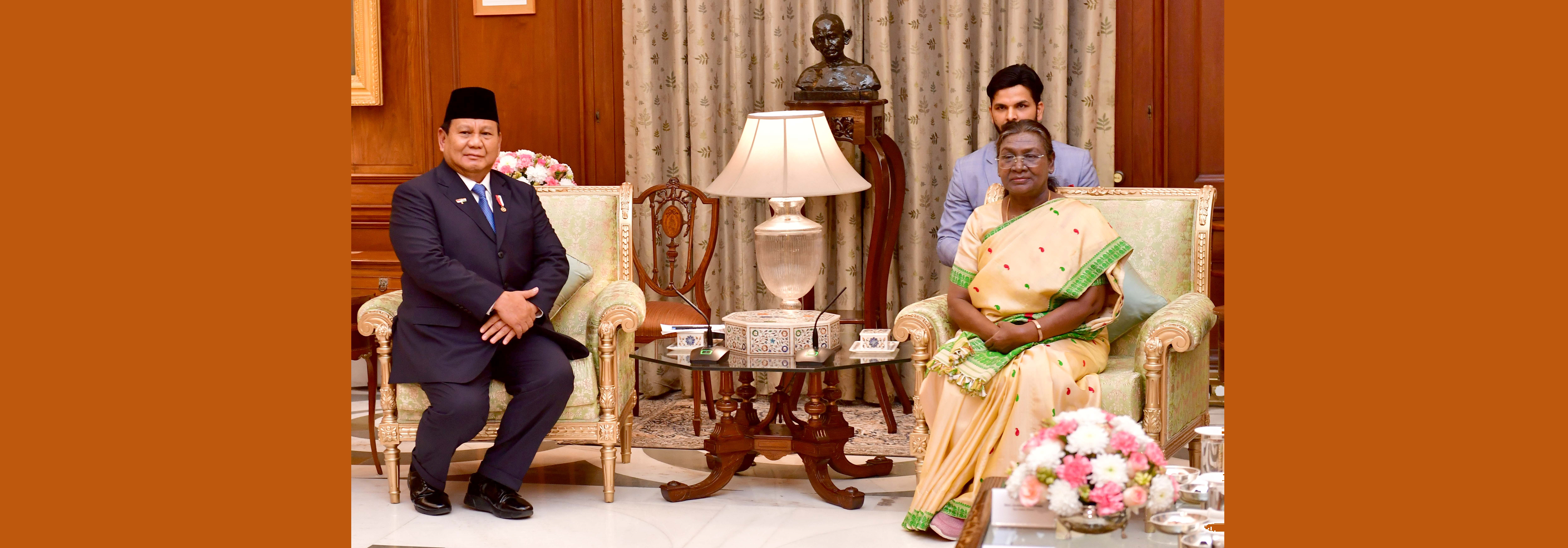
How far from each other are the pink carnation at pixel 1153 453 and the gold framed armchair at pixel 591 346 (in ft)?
5.73

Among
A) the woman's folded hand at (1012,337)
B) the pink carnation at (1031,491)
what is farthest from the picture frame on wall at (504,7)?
the pink carnation at (1031,491)

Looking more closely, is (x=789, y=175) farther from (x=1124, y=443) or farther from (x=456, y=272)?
(x=1124, y=443)

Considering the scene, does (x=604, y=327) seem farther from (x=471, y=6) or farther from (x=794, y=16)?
(x=471, y=6)

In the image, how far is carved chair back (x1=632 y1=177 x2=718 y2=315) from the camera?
489 centimetres

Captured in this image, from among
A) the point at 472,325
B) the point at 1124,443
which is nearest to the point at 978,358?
the point at 1124,443

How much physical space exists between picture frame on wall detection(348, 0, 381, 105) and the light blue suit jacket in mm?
2712

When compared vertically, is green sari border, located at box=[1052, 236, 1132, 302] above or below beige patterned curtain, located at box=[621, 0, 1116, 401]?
below

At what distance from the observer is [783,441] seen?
3646mm

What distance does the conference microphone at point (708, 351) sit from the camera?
349 cm

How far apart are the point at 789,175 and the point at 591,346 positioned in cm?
84

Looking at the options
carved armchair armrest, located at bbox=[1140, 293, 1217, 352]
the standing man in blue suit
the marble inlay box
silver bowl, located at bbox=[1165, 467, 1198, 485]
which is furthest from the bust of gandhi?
silver bowl, located at bbox=[1165, 467, 1198, 485]

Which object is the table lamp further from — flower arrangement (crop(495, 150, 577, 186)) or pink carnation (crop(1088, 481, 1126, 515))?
pink carnation (crop(1088, 481, 1126, 515))

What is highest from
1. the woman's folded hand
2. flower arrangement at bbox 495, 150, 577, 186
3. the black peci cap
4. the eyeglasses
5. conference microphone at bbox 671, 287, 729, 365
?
the black peci cap

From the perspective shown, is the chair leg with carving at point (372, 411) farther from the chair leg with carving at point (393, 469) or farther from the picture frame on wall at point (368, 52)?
the picture frame on wall at point (368, 52)
